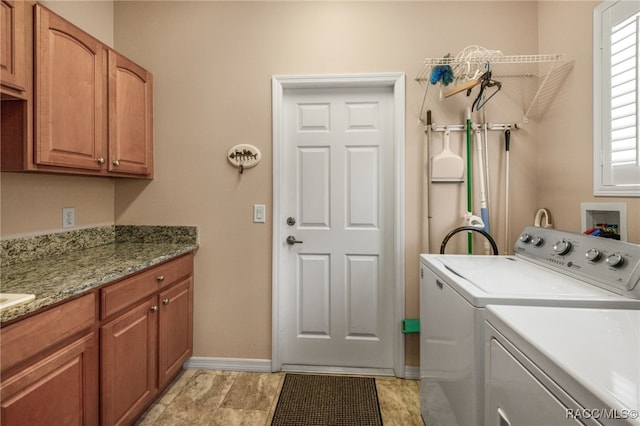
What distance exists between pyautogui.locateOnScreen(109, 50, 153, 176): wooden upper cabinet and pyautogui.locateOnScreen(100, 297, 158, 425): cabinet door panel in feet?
2.92

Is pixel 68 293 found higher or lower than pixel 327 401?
higher

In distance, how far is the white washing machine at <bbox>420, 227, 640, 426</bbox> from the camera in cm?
101

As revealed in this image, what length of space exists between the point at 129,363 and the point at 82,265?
53 centimetres

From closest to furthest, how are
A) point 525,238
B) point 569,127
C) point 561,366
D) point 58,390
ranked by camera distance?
point 561,366 → point 58,390 → point 525,238 → point 569,127

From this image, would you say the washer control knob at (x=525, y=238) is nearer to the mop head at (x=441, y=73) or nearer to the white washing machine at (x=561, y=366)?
the white washing machine at (x=561, y=366)

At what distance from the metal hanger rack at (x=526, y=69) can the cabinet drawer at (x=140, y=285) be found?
1989 mm

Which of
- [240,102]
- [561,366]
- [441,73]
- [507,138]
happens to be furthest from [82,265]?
[507,138]

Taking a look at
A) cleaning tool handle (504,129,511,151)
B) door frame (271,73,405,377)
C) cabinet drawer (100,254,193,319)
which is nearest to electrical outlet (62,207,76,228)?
cabinet drawer (100,254,193,319)

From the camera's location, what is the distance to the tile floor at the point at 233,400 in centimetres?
173

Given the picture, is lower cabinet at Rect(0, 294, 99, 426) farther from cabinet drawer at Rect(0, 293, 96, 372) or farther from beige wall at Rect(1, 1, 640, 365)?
beige wall at Rect(1, 1, 640, 365)

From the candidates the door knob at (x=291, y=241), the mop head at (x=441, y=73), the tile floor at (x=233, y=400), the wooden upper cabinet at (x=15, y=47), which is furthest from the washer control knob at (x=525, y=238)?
the wooden upper cabinet at (x=15, y=47)

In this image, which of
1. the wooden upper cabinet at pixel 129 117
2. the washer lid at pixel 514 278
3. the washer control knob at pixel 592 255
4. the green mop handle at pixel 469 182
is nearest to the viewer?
the washer lid at pixel 514 278

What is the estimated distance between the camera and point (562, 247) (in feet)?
4.51

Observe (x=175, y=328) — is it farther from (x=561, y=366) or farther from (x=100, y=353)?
(x=561, y=366)
